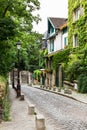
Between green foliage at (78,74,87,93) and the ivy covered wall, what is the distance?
4.69 metres

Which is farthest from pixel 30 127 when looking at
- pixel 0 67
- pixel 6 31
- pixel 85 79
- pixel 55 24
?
pixel 55 24

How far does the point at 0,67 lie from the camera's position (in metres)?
24.1

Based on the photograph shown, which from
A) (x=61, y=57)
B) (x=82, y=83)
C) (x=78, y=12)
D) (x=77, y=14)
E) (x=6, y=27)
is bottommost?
(x=82, y=83)

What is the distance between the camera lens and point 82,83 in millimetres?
32562

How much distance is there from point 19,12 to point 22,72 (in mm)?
55627

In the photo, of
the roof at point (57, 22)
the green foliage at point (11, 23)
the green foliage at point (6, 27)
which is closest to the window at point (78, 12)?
the green foliage at point (11, 23)

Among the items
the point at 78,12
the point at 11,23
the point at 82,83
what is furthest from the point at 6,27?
the point at 78,12

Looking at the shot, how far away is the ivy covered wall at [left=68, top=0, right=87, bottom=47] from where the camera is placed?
3638 centimetres

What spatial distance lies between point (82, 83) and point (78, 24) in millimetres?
8193

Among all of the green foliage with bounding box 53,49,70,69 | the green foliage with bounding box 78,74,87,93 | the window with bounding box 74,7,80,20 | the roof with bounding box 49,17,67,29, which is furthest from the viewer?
the roof with bounding box 49,17,67,29

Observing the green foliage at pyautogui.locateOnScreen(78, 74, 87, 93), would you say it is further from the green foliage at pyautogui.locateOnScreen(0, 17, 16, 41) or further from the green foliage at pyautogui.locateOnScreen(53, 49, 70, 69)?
the green foliage at pyautogui.locateOnScreen(0, 17, 16, 41)

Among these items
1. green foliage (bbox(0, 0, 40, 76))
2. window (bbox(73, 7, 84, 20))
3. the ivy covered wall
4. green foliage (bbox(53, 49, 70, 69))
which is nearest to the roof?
green foliage (bbox(53, 49, 70, 69))

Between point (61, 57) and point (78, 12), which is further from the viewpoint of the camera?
point (61, 57)

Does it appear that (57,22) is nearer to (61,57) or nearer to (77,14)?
(61,57)
